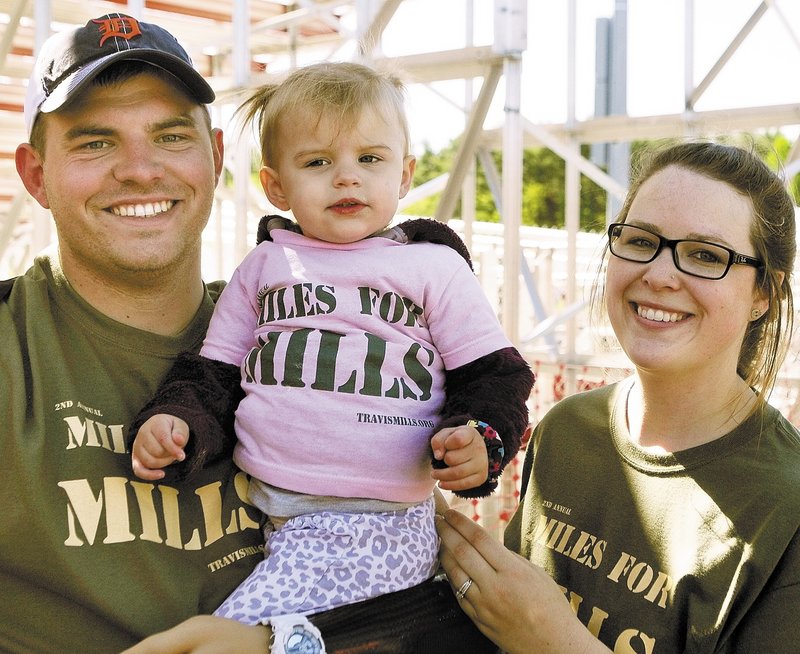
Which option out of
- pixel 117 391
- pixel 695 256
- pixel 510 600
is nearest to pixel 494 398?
pixel 510 600

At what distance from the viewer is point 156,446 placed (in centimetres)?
199

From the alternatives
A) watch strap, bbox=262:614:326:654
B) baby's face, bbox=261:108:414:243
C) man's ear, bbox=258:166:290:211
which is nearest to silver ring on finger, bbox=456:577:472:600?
watch strap, bbox=262:614:326:654

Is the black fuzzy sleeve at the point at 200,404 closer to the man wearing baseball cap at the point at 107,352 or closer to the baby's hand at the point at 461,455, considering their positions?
the man wearing baseball cap at the point at 107,352

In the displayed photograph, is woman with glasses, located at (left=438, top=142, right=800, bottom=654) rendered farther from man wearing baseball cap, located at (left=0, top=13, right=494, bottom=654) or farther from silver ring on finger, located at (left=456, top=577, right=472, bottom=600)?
man wearing baseball cap, located at (left=0, top=13, right=494, bottom=654)

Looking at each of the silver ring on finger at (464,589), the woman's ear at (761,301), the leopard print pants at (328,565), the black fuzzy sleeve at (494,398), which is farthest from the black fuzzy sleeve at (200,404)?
the woman's ear at (761,301)

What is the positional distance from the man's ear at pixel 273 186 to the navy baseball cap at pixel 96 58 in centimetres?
28

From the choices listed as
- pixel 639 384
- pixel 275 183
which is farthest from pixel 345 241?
pixel 639 384

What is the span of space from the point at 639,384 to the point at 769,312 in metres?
0.36

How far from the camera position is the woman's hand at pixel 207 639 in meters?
1.75

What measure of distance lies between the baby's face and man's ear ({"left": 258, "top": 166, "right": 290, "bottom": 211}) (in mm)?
75

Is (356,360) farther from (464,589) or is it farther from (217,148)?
(217,148)

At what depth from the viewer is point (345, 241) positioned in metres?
2.21

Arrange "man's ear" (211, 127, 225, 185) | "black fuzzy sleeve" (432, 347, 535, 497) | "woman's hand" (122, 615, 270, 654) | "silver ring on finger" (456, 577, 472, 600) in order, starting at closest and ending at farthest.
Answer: "woman's hand" (122, 615, 270, 654), "black fuzzy sleeve" (432, 347, 535, 497), "silver ring on finger" (456, 577, 472, 600), "man's ear" (211, 127, 225, 185)

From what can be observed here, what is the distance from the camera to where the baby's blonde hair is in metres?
2.18
